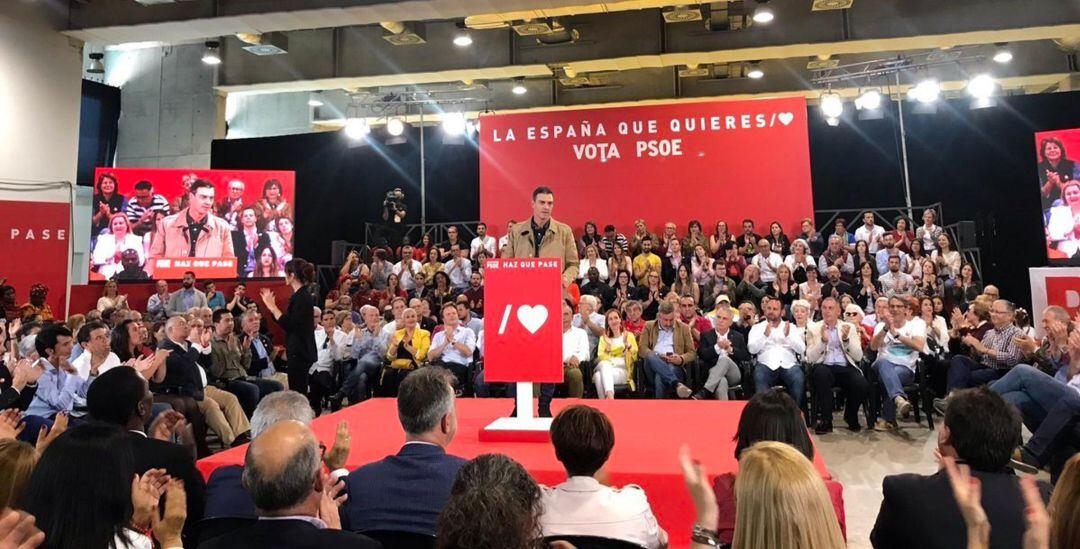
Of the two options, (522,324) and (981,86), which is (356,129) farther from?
(981,86)

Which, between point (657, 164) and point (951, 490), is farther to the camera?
point (657, 164)

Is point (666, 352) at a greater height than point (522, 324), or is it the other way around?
point (522, 324)

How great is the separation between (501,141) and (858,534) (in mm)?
8172

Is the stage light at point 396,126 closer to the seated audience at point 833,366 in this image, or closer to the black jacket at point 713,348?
the black jacket at point 713,348

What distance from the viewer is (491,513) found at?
1161 millimetres

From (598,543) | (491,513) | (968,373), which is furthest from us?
(968,373)

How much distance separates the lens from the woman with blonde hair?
1.17 m

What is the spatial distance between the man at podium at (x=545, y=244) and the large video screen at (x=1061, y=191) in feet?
28.8

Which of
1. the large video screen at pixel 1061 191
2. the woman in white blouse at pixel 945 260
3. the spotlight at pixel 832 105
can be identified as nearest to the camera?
the woman in white blouse at pixel 945 260

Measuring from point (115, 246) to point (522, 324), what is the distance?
8953 millimetres

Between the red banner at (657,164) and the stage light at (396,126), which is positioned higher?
the stage light at (396,126)

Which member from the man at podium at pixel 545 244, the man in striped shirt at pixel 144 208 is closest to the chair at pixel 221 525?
the man at podium at pixel 545 244

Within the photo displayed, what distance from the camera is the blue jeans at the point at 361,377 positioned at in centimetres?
634

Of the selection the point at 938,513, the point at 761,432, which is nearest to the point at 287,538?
the point at 761,432
